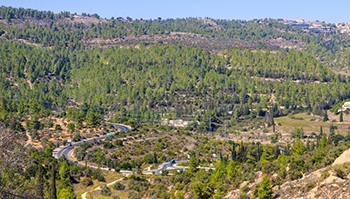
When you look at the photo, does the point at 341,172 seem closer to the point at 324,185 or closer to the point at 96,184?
the point at 324,185

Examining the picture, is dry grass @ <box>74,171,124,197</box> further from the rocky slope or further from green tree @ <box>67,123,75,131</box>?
the rocky slope

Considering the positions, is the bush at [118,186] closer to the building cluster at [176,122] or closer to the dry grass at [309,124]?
the building cluster at [176,122]

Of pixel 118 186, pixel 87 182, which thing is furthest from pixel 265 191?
pixel 87 182

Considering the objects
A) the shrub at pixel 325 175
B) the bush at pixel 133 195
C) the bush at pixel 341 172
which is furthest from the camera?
the bush at pixel 133 195

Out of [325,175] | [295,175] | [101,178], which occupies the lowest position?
[101,178]

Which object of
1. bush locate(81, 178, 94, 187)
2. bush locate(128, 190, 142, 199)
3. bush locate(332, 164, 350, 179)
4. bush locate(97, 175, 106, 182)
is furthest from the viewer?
bush locate(97, 175, 106, 182)

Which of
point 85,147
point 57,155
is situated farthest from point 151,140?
point 57,155

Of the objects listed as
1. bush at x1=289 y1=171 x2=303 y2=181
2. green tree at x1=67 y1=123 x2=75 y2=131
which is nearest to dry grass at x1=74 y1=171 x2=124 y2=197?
green tree at x1=67 y1=123 x2=75 y2=131

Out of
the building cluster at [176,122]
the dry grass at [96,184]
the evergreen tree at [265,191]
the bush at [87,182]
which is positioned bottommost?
the building cluster at [176,122]

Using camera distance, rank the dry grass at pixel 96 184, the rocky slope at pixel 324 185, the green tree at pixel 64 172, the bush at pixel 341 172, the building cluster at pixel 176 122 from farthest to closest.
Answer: the building cluster at pixel 176 122
the green tree at pixel 64 172
the dry grass at pixel 96 184
the bush at pixel 341 172
the rocky slope at pixel 324 185

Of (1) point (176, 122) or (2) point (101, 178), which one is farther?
(1) point (176, 122)

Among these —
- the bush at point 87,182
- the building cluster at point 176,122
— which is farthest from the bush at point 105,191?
the building cluster at point 176,122

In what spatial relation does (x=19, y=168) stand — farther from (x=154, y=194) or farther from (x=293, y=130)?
(x=293, y=130)

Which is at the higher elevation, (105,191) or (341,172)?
(341,172)
